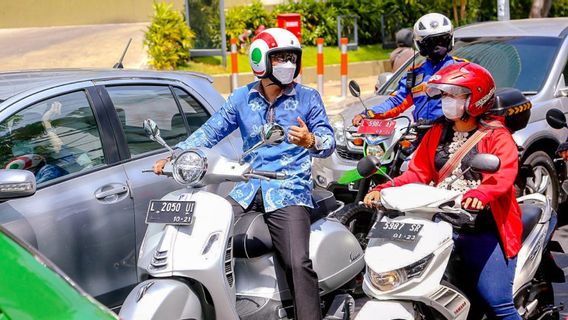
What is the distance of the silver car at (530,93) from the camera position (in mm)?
7445

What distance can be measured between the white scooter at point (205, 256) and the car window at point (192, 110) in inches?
51.7

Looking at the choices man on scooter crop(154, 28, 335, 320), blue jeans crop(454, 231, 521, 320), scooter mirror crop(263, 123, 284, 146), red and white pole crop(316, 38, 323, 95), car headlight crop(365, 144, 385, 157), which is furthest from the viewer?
red and white pole crop(316, 38, 323, 95)

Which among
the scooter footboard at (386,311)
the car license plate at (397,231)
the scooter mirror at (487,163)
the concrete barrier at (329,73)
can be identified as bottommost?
the concrete barrier at (329,73)

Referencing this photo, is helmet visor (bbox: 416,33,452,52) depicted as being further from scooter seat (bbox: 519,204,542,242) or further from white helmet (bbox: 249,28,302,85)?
white helmet (bbox: 249,28,302,85)

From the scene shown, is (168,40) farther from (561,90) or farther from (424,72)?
(424,72)

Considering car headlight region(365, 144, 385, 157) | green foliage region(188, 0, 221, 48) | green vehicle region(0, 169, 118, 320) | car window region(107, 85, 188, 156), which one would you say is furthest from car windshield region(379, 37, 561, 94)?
green foliage region(188, 0, 221, 48)

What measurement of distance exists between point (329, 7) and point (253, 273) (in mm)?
16624

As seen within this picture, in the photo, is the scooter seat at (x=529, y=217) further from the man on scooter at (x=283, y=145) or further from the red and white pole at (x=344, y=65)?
the red and white pole at (x=344, y=65)

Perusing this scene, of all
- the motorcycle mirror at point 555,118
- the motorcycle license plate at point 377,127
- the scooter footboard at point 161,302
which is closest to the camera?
the scooter footboard at point 161,302

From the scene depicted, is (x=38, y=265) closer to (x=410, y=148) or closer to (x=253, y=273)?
(x=253, y=273)

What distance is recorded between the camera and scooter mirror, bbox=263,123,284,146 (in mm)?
3869

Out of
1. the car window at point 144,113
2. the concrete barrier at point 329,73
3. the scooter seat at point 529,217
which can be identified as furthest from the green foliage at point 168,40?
the scooter seat at point 529,217

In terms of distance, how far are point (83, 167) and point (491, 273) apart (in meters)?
2.29

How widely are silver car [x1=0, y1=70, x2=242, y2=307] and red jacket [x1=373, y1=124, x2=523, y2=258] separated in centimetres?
152
